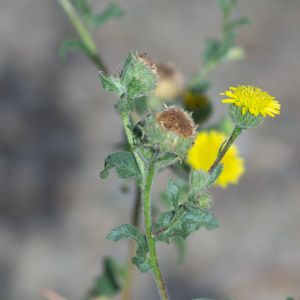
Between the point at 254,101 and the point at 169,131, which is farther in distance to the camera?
the point at 254,101

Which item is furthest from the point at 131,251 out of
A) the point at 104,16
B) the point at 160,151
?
the point at 104,16

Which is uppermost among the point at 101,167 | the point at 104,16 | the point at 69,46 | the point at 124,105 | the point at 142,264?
the point at 101,167

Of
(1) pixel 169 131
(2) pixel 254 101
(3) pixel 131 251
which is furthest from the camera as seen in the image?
(3) pixel 131 251

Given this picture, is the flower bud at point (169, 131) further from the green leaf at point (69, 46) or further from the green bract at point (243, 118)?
the green leaf at point (69, 46)

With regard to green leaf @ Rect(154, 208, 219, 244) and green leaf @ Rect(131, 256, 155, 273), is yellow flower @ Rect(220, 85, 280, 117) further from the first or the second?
green leaf @ Rect(131, 256, 155, 273)

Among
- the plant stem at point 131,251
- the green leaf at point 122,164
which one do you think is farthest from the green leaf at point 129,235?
the plant stem at point 131,251

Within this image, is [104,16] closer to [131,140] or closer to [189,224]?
[131,140]
